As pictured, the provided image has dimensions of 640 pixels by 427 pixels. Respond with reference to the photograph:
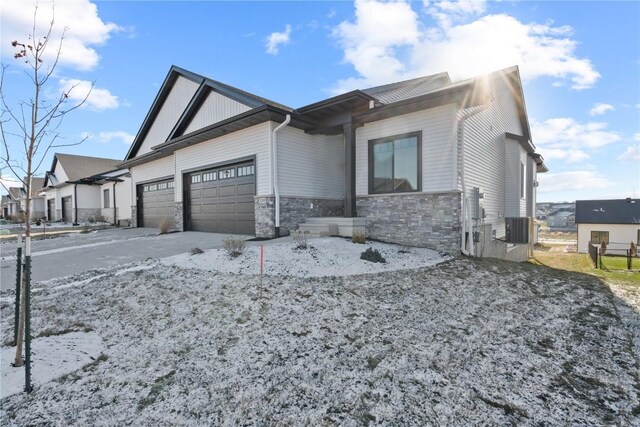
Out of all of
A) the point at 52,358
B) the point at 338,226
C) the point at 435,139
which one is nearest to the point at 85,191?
the point at 338,226

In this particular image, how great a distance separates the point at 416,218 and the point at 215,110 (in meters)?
9.01

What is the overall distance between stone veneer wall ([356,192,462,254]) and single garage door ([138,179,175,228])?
10.7 m

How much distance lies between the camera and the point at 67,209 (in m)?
27.8

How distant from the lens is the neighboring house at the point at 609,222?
24.5 meters

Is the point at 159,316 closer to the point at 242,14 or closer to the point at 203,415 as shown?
the point at 203,415

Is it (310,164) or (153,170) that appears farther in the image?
(153,170)

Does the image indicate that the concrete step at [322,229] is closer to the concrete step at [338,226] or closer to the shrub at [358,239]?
the concrete step at [338,226]

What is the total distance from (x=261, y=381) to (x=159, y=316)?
91.2 inches

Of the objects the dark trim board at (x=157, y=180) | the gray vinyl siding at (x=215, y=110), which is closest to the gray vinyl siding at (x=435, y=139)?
the gray vinyl siding at (x=215, y=110)

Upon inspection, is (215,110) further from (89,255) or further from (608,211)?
(608,211)

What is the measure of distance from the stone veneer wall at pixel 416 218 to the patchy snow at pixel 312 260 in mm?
479

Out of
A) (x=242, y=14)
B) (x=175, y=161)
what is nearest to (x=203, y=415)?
(x=242, y=14)

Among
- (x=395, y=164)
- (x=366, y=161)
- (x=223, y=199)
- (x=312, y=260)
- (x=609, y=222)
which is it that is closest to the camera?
(x=312, y=260)

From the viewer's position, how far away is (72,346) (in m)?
3.70
